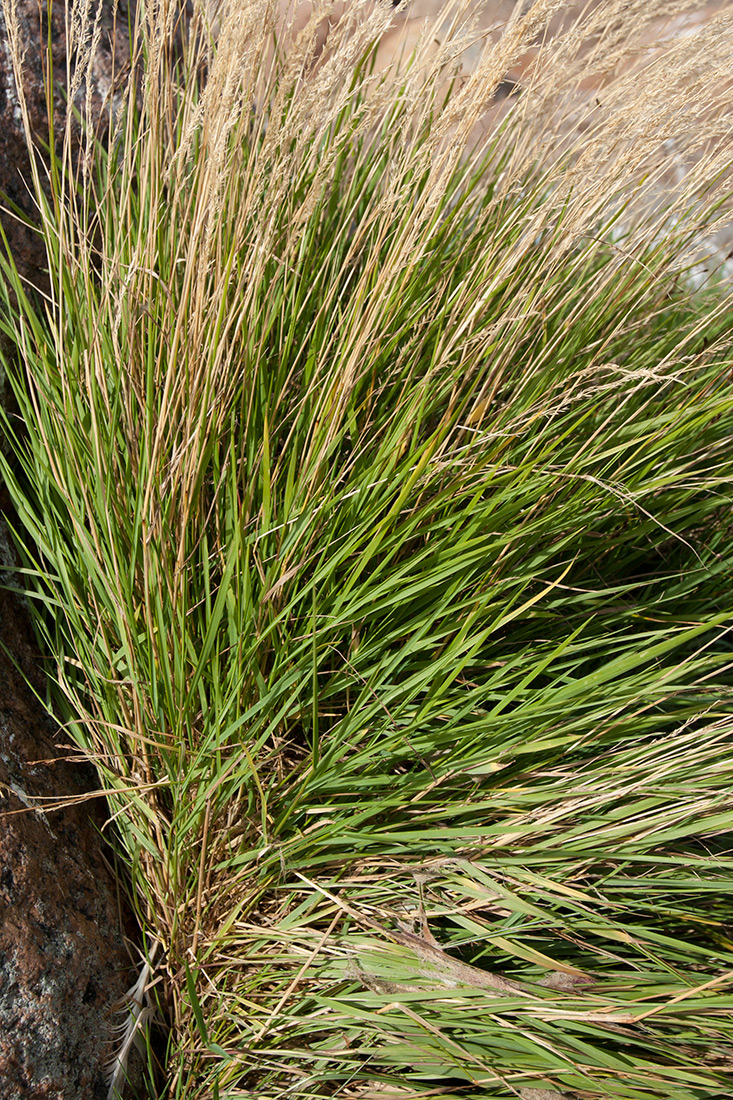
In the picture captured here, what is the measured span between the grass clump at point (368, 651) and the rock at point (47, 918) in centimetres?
7

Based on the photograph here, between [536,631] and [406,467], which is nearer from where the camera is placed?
[406,467]

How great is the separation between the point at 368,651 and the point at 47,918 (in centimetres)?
66

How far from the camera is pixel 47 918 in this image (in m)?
1.19

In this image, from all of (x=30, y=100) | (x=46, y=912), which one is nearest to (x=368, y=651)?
(x=46, y=912)

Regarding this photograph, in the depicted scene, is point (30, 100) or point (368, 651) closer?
point (368, 651)

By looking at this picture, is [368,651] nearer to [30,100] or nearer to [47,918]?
[47,918]

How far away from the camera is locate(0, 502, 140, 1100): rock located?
3.63 feet

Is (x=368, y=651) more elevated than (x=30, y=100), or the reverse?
(x=30, y=100)

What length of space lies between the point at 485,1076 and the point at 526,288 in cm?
132

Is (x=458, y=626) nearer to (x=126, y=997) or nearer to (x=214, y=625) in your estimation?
(x=214, y=625)

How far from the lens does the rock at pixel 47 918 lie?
3.63 feet

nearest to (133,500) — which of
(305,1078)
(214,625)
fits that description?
(214,625)

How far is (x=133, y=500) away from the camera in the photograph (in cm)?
133

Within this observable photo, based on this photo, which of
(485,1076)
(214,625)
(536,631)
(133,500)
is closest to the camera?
(485,1076)
